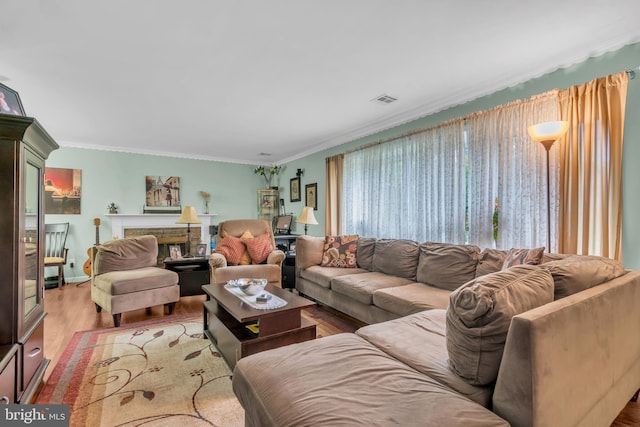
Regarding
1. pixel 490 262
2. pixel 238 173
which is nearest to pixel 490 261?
pixel 490 262

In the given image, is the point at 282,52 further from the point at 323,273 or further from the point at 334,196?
the point at 334,196

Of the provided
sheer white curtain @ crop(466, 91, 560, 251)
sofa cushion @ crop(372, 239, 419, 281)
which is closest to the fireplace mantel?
sofa cushion @ crop(372, 239, 419, 281)

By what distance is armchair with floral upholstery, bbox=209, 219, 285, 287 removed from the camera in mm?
3562

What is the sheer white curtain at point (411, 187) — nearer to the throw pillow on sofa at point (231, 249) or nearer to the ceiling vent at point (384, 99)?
the ceiling vent at point (384, 99)

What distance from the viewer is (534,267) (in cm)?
138

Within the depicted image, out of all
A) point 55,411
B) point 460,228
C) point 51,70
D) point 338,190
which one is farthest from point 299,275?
point 51,70

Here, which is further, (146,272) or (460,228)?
(146,272)

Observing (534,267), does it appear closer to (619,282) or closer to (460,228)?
(619,282)

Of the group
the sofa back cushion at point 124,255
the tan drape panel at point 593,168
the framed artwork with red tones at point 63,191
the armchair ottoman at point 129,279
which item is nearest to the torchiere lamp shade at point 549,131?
the tan drape panel at point 593,168

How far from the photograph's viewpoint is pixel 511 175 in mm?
2689

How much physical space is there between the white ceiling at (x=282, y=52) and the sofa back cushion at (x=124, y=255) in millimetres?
1549

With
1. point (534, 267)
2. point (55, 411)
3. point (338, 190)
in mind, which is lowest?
point (55, 411)

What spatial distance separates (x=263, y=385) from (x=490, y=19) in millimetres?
2388

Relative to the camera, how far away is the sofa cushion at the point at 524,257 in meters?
2.07
